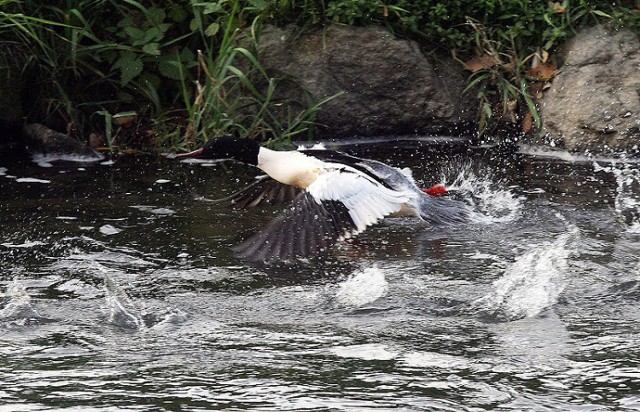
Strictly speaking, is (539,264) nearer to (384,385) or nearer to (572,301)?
(572,301)

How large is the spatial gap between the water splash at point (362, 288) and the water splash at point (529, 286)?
39 centimetres

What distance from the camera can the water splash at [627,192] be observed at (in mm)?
5277

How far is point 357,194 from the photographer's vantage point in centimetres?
487

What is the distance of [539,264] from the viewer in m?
4.49

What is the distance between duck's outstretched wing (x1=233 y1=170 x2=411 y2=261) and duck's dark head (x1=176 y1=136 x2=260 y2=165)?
2.16 ft

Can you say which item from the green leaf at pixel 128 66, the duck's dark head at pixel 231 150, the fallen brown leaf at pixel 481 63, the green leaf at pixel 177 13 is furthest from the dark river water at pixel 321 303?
the green leaf at pixel 177 13

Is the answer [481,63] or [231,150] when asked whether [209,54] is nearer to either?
[231,150]

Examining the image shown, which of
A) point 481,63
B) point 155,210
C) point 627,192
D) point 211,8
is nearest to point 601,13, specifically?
point 481,63

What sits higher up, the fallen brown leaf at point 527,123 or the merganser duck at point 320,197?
the fallen brown leaf at point 527,123

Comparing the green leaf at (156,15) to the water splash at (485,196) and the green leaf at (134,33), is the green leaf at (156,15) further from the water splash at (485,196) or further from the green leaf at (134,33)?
the water splash at (485,196)

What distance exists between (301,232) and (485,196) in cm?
161

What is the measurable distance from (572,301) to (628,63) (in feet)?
9.85

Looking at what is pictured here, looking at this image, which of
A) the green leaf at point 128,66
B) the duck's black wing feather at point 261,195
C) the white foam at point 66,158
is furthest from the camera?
the green leaf at point 128,66

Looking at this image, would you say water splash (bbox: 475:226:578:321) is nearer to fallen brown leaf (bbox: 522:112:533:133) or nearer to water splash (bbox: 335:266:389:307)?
water splash (bbox: 335:266:389:307)
